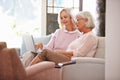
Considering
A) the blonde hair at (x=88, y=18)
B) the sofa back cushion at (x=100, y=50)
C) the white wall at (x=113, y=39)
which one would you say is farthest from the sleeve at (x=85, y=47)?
the white wall at (x=113, y=39)

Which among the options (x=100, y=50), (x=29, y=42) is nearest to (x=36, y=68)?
(x=100, y=50)

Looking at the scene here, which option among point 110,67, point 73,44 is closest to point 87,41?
point 73,44

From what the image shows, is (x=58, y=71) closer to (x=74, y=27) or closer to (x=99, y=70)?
(x=99, y=70)

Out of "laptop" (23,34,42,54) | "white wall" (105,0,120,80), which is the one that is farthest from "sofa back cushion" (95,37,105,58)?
"white wall" (105,0,120,80)

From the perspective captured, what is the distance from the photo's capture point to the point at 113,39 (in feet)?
6.70

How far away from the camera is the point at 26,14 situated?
16.5ft

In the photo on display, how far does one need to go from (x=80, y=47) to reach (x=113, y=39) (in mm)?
1178

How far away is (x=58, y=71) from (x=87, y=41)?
799 millimetres

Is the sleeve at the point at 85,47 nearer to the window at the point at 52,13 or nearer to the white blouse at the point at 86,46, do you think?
the white blouse at the point at 86,46

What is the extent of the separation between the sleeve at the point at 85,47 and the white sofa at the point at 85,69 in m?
0.17

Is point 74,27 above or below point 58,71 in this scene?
above

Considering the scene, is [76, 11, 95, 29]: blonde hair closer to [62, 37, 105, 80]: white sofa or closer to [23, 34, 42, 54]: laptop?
[62, 37, 105, 80]: white sofa

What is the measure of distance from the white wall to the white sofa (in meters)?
0.83

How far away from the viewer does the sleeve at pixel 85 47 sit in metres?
3.17
